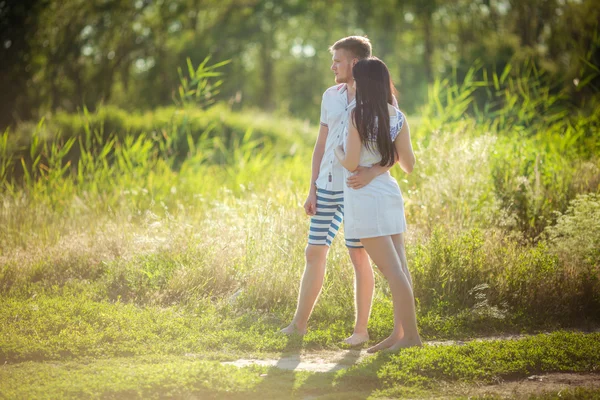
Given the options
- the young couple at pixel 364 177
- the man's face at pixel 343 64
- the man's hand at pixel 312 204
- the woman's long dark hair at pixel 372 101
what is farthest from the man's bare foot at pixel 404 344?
the man's face at pixel 343 64

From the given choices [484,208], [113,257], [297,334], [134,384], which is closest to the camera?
[134,384]

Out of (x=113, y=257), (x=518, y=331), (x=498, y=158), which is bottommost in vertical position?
(x=518, y=331)

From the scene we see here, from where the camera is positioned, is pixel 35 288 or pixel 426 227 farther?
pixel 426 227

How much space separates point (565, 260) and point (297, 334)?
2.61 metres

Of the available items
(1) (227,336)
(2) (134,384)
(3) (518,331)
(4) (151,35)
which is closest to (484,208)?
(3) (518,331)

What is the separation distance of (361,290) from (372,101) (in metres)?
1.28

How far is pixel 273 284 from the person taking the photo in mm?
5621

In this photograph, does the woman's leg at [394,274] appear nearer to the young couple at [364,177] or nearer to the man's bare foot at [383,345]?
the young couple at [364,177]

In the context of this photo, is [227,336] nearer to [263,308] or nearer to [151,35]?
[263,308]

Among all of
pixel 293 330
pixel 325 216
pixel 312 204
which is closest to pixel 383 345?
pixel 293 330

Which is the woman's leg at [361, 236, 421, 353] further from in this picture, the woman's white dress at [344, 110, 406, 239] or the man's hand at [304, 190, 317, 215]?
the man's hand at [304, 190, 317, 215]

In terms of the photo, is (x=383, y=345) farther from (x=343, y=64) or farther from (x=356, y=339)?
(x=343, y=64)

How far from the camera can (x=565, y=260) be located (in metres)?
5.82

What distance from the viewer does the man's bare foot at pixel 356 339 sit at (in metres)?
4.64
